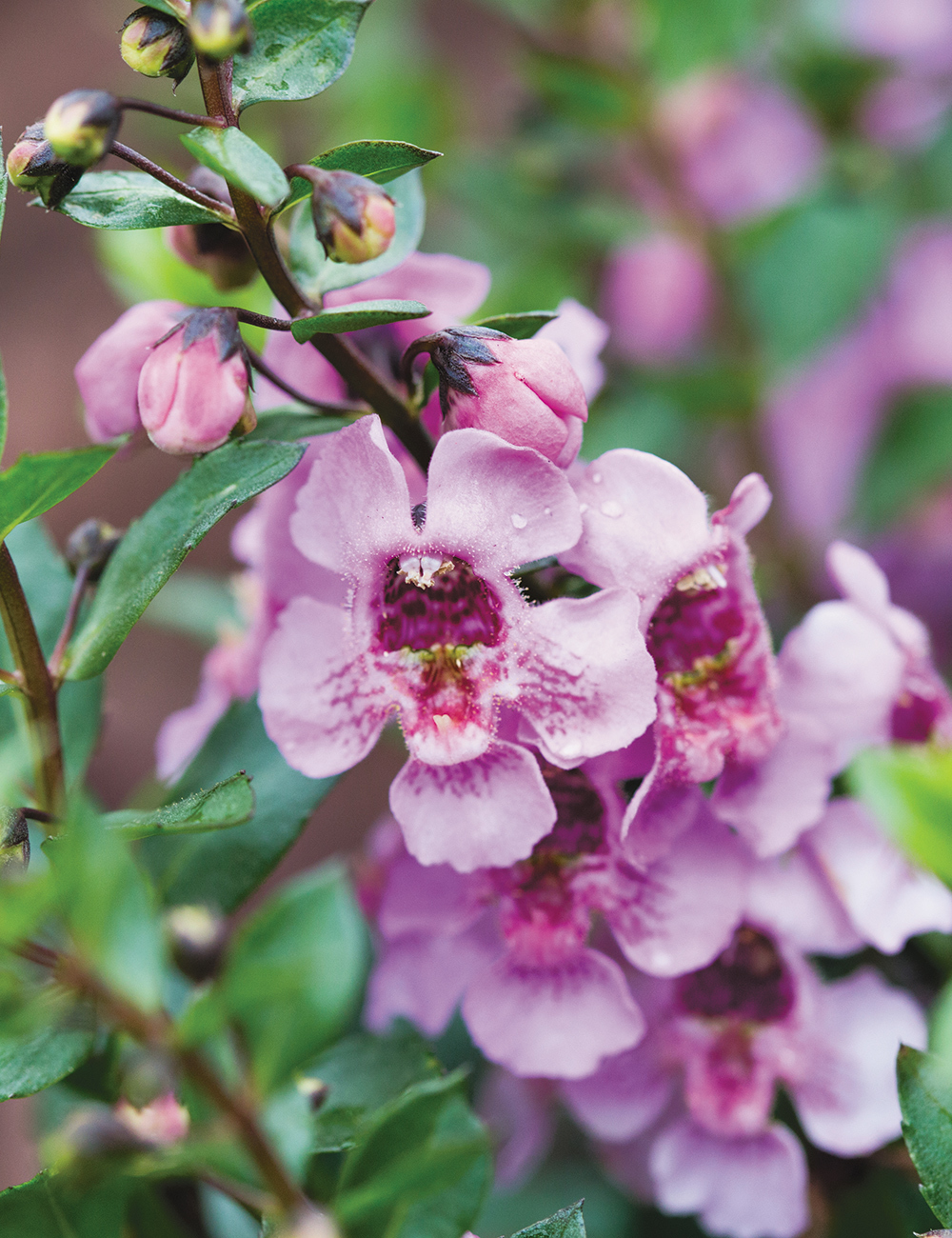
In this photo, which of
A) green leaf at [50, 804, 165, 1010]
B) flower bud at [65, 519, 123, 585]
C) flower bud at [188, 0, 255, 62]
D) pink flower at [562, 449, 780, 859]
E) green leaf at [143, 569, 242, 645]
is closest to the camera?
green leaf at [50, 804, 165, 1010]

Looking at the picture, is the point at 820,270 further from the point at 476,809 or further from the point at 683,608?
the point at 476,809

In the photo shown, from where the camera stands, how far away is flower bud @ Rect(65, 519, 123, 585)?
28.6 inches

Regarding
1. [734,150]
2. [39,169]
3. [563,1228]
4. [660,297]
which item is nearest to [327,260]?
[39,169]

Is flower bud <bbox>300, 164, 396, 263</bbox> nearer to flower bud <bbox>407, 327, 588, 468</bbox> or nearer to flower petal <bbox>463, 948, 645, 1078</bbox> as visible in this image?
flower bud <bbox>407, 327, 588, 468</bbox>

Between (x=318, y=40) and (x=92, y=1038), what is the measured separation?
50cm

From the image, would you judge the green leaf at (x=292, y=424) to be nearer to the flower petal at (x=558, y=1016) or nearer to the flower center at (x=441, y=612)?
the flower center at (x=441, y=612)

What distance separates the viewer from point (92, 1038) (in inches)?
24.0

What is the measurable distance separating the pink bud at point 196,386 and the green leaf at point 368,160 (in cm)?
7

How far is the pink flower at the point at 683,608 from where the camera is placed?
2.04ft

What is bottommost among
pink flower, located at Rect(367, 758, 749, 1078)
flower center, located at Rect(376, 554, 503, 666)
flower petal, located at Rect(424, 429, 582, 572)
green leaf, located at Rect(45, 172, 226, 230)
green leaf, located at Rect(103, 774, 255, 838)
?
pink flower, located at Rect(367, 758, 749, 1078)

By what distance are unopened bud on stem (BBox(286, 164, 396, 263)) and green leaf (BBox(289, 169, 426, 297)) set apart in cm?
8

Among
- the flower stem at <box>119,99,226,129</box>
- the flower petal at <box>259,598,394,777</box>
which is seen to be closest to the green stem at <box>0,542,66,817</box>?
the flower petal at <box>259,598,394,777</box>

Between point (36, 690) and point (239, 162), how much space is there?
0.29 meters

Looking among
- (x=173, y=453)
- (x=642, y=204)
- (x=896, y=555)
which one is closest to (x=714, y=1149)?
(x=173, y=453)
